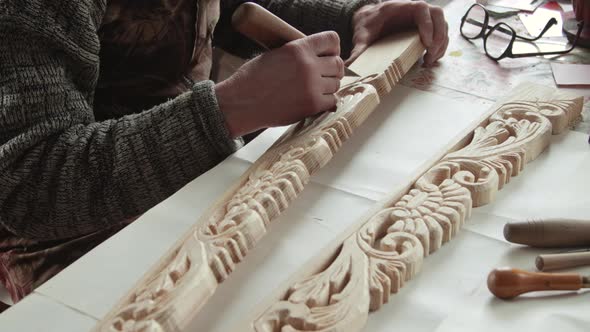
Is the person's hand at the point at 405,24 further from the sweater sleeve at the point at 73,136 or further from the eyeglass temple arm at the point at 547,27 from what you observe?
the sweater sleeve at the point at 73,136

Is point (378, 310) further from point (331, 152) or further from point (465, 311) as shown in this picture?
point (331, 152)

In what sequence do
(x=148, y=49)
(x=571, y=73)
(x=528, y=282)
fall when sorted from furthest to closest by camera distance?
(x=571, y=73) → (x=148, y=49) → (x=528, y=282)

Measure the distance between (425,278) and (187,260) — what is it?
0.31m

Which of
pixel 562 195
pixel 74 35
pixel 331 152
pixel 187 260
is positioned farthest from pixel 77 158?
pixel 562 195

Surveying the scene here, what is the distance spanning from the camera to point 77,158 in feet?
3.16

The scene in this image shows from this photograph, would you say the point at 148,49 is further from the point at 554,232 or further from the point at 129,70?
the point at 554,232

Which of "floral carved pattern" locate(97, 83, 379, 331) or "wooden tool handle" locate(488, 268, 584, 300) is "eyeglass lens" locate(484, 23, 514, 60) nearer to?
"floral carved pattern" locate(97, 83, 379, 331)

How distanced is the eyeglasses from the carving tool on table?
0.57 m

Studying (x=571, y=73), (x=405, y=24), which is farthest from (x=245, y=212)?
(x=571, y=73)

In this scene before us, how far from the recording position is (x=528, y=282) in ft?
2.46

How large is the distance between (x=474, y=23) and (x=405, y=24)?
0.26 m

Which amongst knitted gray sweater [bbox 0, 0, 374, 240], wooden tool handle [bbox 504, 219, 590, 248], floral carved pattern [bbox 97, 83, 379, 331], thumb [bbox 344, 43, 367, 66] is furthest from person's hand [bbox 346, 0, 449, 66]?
wooden tool handle [bbox 504, 219, 590, 248]

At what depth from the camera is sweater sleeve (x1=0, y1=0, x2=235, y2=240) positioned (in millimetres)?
920

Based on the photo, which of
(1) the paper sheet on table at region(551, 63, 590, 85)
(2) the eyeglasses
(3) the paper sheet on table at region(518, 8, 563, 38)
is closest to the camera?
(1) the paper sheet on table at region(551, 63, 590, 85)
